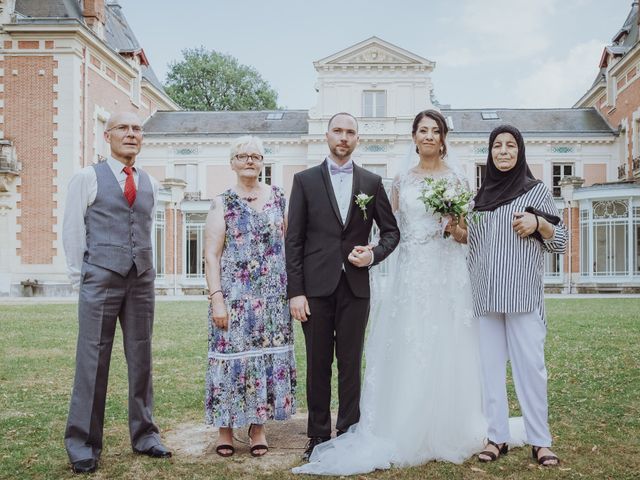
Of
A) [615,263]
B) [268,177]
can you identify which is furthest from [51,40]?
[615,263]

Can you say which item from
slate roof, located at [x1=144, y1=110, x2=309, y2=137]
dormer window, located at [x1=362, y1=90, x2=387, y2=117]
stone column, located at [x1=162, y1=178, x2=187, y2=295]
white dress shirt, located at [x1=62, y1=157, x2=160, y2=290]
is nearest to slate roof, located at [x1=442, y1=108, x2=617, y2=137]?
dormer window, located at [x1=362, y1=90, x2=387, y2=117]

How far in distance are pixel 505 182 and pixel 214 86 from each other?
47.3 meters

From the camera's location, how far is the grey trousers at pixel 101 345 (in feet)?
13.7

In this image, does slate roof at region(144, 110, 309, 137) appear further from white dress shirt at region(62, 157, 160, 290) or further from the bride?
white dress shirt at region(62, 157, 160, 290)

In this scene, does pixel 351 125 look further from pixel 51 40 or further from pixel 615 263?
pixel 615 263

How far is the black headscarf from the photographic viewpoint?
4367mm

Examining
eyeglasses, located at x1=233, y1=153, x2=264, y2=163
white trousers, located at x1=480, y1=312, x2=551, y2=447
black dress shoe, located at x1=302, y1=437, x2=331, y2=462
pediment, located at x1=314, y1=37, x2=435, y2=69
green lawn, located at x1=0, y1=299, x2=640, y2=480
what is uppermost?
pediment, located at x1=314, y1=37, x2=435, y2=69

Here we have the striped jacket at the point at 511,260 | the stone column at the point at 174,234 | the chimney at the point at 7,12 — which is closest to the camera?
the striped jacket at the point at 511,260

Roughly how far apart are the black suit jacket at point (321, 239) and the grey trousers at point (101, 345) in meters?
1.06

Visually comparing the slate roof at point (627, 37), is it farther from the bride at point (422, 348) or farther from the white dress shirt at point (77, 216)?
the white dress shirt at point (77, 216)

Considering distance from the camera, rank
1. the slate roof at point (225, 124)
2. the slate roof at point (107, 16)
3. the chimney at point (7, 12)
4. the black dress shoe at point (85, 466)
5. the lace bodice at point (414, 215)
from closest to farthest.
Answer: the black dress shoe at point (85, 466), the lace bodice at point (414, 215), the chimney at point (7, 12), the slate roof at point (107, 16), the slate roof at point (225, 124)

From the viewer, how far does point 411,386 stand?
453 centimetres

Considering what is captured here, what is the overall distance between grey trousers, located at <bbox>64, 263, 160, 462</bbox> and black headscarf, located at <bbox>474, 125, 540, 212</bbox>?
2472mm

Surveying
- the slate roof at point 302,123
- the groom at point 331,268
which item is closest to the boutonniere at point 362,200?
the groom at point 331,268
